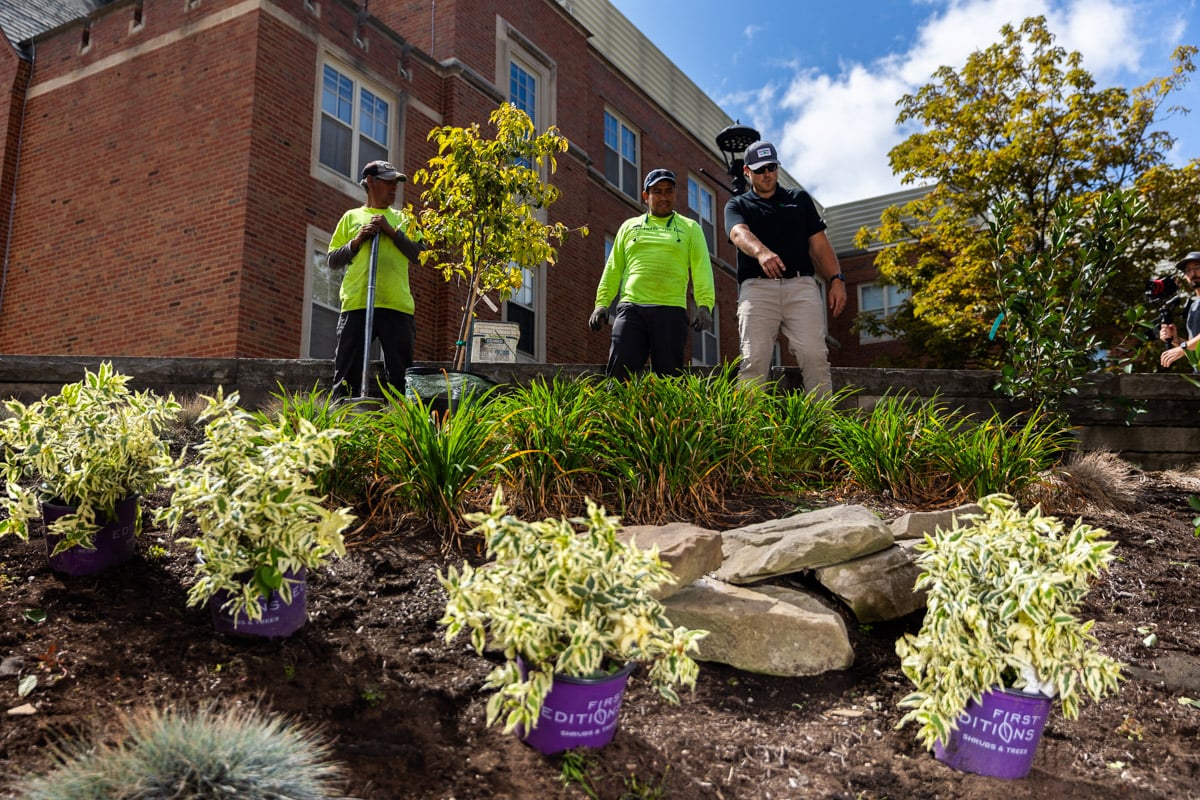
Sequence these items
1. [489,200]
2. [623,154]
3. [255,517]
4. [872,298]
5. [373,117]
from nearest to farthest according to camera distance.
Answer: [255,517] < [489,200] < [373,117] < [623,154] < [872,298]

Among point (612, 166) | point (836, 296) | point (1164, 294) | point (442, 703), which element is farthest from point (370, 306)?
point (612, 166)

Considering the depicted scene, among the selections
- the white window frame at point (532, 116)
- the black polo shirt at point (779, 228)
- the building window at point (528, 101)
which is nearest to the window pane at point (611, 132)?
the building window at point (528, 101)

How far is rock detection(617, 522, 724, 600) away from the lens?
3549 millimetres

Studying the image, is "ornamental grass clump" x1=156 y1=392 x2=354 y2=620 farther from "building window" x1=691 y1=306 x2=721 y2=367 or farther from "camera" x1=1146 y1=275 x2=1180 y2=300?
"building window" x1=691 y1=306 x2=721 y2=367

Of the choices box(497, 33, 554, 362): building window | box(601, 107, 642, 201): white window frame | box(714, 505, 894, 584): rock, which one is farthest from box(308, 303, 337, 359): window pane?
box(714, 505, 894, 584): rock

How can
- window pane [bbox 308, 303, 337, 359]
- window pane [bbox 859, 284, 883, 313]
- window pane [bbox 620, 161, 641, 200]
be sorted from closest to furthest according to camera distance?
window pane [bbox 308, 303, 337, 359] < window pane [bbox 620, 161, 641, 200] < window pane [bbox 859, 284, 883, 313]

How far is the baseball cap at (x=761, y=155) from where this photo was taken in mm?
6305

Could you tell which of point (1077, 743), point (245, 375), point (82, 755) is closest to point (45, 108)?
point (245, 375)

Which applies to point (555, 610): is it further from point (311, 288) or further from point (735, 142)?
point (311, 288)

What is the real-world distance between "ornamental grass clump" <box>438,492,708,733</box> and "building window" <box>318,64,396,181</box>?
10815 millimetres

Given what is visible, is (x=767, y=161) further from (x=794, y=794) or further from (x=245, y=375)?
(x=794, y=794)

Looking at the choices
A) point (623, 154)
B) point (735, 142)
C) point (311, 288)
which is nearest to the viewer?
point (735, 142)

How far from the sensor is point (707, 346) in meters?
21.5

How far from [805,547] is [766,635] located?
50 centimetres
